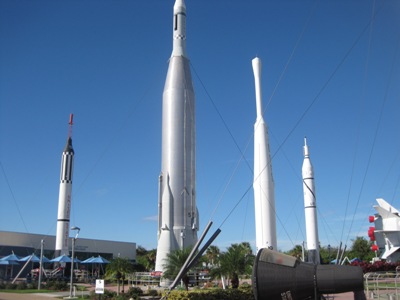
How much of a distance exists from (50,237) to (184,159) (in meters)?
27.4

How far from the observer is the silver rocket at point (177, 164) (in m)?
38.4

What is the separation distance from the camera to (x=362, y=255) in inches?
2985

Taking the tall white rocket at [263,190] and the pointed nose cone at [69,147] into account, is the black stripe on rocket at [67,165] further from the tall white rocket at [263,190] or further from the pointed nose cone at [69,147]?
the tall white rocket at [263,190]

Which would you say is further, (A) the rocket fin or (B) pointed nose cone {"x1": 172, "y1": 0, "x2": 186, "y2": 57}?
(A) the rocket fin

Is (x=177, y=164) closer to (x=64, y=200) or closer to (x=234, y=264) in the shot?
(x=234, y=264)

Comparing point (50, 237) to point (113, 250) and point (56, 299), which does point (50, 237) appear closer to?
point (113, 250)

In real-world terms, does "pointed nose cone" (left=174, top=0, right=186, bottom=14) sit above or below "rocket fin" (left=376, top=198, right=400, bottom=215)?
above

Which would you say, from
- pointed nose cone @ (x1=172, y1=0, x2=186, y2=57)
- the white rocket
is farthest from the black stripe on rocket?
the white rocket

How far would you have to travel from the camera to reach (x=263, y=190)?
39.0 metres

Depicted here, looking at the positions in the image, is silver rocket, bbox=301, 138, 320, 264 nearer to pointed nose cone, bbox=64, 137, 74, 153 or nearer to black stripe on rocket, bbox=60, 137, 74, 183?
black stripe on rocket, bbox=60, 137, 74, 183

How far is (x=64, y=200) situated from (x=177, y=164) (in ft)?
64.8

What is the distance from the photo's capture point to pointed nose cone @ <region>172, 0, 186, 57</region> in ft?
140

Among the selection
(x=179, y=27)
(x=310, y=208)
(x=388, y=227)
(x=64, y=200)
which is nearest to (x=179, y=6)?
(x=179, y=27)

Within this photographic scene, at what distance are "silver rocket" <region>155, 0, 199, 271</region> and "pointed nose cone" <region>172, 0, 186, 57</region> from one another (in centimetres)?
Result: 57
